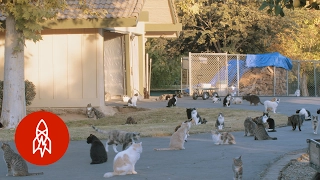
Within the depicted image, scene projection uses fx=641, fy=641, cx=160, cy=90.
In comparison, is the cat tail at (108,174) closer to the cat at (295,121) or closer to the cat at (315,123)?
the cat at (315,123)

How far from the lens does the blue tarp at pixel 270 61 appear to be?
38.3 metres

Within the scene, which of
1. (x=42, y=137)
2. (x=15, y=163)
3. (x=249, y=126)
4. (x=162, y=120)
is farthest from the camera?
(x=162, y=120)

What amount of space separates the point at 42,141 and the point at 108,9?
14.6 meters

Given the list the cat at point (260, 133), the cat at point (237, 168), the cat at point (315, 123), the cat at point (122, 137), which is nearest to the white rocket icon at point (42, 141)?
the cat at point (237, 168)

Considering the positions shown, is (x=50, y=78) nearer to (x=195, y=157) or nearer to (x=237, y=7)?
(x=195, y=157)

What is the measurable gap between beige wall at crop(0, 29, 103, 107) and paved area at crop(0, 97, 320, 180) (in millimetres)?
8805

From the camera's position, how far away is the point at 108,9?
22906 mm

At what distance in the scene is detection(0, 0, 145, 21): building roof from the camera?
73.5ft

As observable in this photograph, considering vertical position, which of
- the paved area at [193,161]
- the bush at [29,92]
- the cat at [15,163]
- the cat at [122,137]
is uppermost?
the bush at [29,92]

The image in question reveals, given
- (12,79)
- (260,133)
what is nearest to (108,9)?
(12,79)

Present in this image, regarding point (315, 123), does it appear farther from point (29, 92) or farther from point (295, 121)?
point (29, 92)

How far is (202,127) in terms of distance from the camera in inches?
715

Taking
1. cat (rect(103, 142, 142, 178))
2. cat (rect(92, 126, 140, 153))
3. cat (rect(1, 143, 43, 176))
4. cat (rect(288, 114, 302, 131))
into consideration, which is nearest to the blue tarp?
cat (rect(288, 114, 302, 131))

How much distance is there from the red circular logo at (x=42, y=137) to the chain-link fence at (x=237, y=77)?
27668 mm
